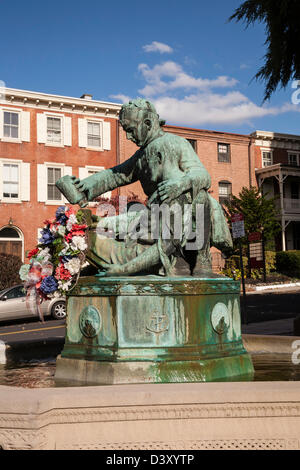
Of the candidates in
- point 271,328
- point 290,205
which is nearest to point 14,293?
point 271,328

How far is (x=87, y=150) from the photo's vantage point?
29562 mm

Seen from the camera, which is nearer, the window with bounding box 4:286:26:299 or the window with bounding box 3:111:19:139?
the window with bounding box 4:286:26:299

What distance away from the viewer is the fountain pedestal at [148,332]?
3670 millimetres

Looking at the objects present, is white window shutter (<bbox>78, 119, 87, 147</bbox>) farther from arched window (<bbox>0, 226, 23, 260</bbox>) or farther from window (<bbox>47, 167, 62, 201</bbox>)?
arched window (<bbox>0, 226, 23, 260</bbox>)

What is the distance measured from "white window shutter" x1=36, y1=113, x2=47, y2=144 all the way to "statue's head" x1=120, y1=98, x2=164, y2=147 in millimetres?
24733

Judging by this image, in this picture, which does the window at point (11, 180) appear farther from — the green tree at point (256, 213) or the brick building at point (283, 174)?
Answer: the brick building at point (283, 174)

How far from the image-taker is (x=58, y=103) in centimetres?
2864

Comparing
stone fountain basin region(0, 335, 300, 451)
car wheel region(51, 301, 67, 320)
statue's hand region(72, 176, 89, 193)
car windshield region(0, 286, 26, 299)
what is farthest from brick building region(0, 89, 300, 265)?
stone fountain basin region(0, 335, 300, 451)

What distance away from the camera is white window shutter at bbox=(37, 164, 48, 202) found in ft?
91.6

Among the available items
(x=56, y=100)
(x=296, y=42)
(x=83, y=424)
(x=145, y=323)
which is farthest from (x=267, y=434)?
(x=56, y=100)

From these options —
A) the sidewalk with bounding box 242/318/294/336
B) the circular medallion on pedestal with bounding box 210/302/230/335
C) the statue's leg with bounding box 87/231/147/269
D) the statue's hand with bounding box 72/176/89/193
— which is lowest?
the sidewalk with bounding box 242/318/294/336

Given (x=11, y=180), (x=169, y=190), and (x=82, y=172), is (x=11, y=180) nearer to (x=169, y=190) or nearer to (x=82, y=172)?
(x=82, y=172)

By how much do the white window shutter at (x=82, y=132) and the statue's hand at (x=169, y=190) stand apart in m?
26.1

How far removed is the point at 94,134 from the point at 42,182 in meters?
4.38
